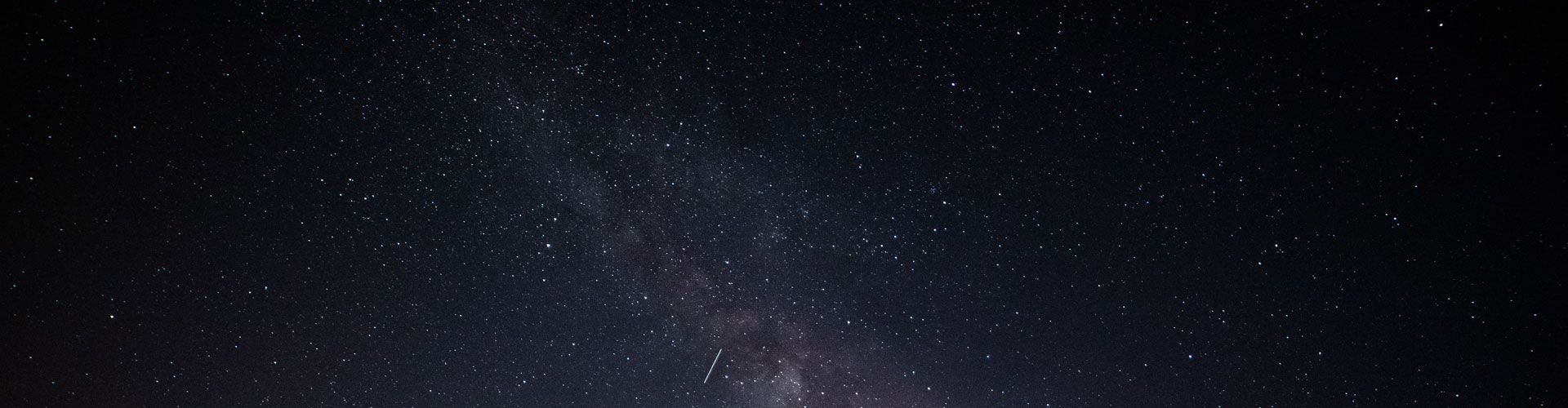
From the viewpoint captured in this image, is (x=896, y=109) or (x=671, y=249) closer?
(x=896, y=109)

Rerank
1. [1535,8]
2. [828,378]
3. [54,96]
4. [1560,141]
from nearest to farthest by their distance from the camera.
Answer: [1535,8], [1560,141], [54,96], [828,378]

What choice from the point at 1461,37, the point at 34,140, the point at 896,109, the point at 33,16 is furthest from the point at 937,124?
the point at 34,140

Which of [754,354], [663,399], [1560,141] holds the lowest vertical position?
[663,399]

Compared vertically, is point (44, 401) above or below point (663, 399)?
below

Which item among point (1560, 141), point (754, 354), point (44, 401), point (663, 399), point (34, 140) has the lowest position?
point (44, 401)

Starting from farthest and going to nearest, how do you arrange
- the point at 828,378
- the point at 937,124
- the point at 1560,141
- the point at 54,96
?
the point at 828,378 → the point at 54,96 → the point at 937,124 → the point at 1560,141

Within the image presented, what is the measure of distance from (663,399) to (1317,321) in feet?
5.15

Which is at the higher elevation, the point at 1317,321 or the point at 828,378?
the point at 1317,321

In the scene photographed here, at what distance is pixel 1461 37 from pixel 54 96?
289cm

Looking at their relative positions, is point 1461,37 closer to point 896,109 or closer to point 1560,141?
point 1560,141

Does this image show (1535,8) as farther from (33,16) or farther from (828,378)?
(33,16)

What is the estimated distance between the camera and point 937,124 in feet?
4.20

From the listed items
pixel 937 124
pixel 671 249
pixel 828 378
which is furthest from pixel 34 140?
pixel 937 124

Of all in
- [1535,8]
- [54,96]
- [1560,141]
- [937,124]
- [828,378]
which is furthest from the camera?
[828,378]
